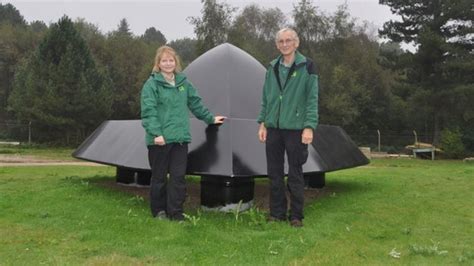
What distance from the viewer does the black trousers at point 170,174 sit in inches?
188

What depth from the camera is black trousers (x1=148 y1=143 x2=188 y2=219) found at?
4781 millimetres

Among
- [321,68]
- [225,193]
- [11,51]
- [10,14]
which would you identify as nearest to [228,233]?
[225,193]

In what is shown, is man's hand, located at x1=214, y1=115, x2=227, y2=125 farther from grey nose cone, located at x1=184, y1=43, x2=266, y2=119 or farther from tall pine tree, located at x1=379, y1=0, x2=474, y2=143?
tall pine tree, located at x1=379, y1=0, x2=474, y2=143

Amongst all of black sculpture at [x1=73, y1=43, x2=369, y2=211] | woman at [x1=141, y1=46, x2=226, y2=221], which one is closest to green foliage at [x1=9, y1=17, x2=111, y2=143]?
black sculpture at [x1=73, y1=43, x2=369, y2=211]

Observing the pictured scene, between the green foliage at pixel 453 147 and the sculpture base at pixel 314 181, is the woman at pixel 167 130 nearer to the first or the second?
the sculpture base at pixel 314 181

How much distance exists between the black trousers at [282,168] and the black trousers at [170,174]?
2.85 ft

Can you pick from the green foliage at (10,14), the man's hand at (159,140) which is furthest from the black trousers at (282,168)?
the green foliage at (10,14)

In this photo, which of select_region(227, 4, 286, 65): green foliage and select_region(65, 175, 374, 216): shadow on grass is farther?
select_region(227, 4, 286, 65): green foliage

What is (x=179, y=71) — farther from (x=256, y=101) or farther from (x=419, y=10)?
(x=419, y=10)

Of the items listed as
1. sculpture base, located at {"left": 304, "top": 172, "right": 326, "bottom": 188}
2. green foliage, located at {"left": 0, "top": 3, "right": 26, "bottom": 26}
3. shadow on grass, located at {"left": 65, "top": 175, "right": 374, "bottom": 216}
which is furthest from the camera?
green foliage, located at {"left": 0, "top": 3, "right": 26, "bottom": 26}

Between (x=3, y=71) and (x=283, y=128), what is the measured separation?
4154 centimetres

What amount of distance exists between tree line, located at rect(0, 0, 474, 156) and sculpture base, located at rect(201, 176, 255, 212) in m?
20.9

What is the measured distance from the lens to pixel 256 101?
6.38 meters

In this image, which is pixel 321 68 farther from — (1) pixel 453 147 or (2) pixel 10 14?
(2) pixel 10 14
